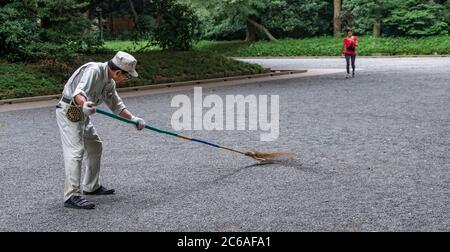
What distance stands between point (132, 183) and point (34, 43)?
11.8m

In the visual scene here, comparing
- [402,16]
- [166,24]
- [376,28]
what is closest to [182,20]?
[166,24]

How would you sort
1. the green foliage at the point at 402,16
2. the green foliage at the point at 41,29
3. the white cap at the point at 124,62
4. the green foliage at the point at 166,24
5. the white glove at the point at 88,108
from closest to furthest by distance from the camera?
the white glove at the point at 88,108
the white cap at the point at 124,62
the green foliage at the point at 41,29
the green foliage at the point at 166,24
the green foliage at the point at 402,16

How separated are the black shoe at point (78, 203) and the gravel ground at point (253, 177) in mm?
77

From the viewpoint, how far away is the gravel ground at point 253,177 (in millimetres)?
4832

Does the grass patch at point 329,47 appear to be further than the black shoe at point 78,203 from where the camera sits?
Yes

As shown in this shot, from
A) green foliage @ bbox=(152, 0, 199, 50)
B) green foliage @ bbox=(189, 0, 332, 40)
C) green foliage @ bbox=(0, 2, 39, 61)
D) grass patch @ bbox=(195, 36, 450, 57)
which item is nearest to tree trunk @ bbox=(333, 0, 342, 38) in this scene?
grass patch @ bbox=(195, 36, 450, 57)

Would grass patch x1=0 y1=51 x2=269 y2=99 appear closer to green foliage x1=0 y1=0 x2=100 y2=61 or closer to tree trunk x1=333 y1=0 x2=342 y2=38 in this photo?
green foliage x1=0 y1=0 x2=100 y2=61

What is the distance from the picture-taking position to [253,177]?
632cm

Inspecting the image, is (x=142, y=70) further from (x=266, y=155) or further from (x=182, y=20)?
(x=266, y=155)

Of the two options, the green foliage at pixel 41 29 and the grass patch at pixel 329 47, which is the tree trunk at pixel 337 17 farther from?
the green foliage at pixel 41 29

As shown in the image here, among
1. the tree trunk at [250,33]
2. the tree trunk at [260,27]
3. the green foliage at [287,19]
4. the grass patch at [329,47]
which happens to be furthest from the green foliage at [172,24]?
the tree trunk at [250,33]

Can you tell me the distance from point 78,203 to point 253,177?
1.99 meters

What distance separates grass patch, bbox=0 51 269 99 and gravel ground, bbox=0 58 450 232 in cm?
371

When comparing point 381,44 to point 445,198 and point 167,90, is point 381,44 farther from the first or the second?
point 445,198
